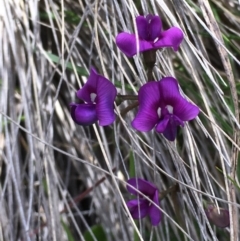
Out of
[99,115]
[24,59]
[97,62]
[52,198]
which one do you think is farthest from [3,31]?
[99,115]

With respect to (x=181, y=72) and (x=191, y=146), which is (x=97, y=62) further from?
(x=191, y=146)

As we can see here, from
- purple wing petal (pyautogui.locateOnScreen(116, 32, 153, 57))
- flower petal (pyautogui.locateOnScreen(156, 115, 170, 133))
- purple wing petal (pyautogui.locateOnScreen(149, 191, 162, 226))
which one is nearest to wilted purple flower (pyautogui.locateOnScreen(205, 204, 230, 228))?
purple wing petal (pyautogui.locateOnScreen(149, 191, 162, 226))

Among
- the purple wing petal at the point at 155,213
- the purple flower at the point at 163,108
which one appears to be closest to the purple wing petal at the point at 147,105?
the purple flower at the point at 163,108

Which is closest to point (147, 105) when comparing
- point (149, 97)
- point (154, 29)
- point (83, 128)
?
point (149, 97)

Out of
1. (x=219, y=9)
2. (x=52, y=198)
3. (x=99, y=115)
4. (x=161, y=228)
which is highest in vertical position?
(x=219, y=9)

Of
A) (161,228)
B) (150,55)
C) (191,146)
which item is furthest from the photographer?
(161,228)
